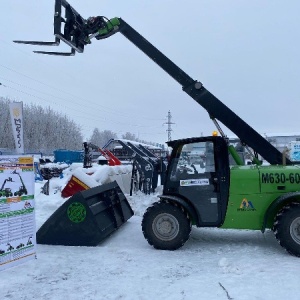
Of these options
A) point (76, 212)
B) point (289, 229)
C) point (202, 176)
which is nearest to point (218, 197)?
point (202, 176)

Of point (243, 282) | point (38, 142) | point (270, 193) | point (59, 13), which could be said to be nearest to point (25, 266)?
point (243, 282)

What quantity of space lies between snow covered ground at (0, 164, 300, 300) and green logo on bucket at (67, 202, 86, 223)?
48 cm

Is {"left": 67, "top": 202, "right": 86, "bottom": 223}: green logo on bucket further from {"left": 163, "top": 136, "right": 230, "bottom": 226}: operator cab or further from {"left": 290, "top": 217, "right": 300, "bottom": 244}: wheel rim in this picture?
→ {"left": 290, "top": 217, "right": 300, "bottom": 244}: wheel rim

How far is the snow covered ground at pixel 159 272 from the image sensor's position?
13.1 ft

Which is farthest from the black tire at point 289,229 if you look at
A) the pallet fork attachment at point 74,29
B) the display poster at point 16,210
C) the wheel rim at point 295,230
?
the pallet fork attachment at point 74,29

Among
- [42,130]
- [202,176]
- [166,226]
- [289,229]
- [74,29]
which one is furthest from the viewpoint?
[42,130]

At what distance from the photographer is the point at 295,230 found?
17.4 feet

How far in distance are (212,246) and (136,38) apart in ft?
13.6

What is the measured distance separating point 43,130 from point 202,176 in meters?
67.5

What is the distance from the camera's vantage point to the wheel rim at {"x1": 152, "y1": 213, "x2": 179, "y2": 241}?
573 centimetres

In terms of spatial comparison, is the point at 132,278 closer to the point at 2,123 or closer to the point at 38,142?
the point at 2,123

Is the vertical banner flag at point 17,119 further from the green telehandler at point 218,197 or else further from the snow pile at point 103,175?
the green telehandler at point 218,197

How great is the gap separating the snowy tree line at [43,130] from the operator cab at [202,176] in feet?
181

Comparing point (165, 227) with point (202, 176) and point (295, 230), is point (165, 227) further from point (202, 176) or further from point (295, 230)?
point (295, 230)
